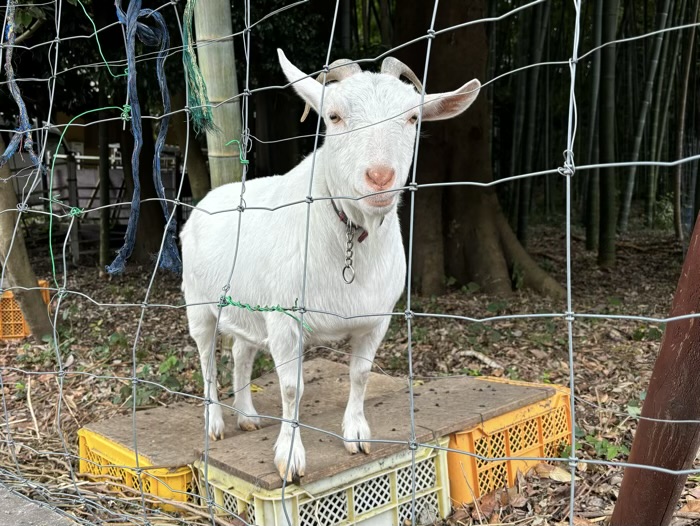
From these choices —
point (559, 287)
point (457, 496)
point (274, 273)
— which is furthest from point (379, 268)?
point (559, 287)

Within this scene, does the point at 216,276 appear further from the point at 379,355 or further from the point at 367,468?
the point at 379,355

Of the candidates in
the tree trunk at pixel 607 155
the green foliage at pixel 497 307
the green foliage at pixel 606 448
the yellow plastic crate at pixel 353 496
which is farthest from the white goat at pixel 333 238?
the tree trunk at pixel 607 155

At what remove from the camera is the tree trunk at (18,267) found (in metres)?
4.23

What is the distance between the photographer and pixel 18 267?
176 inches

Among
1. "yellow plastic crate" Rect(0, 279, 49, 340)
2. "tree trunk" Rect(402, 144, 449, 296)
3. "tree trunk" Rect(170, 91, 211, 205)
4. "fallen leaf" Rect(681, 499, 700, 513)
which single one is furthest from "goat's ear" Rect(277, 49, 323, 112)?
"tree trunk" Rect(402, 144, 449, 296)

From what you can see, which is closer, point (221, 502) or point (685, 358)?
point (685, 358)


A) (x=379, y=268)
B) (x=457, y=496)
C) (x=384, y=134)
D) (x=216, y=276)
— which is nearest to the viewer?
(x=384, y=134)

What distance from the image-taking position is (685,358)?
1807 mm

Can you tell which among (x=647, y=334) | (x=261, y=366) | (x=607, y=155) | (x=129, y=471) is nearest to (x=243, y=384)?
(x=129, y=471)

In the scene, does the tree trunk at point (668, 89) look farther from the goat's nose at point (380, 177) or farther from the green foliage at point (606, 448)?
the goat's nose at point (380, 177)

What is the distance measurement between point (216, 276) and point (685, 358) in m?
1.82

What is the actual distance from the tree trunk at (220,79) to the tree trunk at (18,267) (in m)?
1.46

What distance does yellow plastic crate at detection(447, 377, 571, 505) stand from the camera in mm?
2678

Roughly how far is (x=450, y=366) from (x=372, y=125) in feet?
8.32
